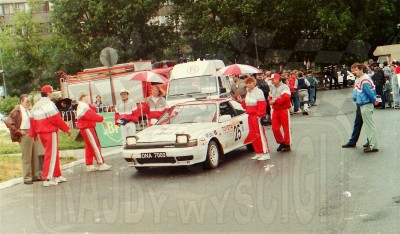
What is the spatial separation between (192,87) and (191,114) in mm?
6668

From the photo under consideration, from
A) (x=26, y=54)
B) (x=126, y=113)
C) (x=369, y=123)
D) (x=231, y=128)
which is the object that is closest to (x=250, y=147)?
(x=231, y=128)

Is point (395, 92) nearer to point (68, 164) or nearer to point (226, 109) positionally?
point (226, 109)

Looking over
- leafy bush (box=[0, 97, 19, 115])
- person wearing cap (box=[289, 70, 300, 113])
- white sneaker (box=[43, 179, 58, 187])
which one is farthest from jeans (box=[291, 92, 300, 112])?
leafy bush (box=[0, 97, 19, 115])

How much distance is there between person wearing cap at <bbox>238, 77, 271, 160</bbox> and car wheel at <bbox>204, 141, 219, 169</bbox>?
1.00 meters

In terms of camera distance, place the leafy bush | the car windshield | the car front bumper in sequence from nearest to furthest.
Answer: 1. the car front bumper
2. the car windshield
3. the leafy bush

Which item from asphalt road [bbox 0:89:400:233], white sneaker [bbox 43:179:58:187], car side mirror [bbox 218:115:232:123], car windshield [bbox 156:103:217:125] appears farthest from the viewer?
car windshield [bbox 156:103:217:125]

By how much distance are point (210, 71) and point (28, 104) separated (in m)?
8.75

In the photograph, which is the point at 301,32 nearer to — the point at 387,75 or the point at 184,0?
the point at 184,0

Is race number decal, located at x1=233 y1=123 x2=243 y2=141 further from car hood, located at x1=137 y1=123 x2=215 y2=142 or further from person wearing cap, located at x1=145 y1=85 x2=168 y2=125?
person wearing cap, located at x1=145 y1=85 x2=168 y2=125

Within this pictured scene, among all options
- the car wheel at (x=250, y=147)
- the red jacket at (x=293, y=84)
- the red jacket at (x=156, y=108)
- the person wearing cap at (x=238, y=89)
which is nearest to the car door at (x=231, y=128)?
the car wheel at (x=250, y=147)

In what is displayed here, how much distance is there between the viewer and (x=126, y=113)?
13836mm

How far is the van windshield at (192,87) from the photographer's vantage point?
18.8m

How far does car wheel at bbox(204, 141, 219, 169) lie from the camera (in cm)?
1128

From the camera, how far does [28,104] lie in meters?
11.8
